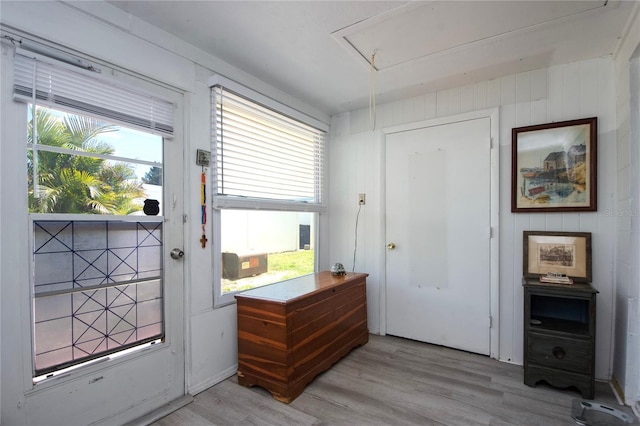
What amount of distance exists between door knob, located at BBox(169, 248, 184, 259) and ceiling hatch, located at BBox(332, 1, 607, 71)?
1808mm

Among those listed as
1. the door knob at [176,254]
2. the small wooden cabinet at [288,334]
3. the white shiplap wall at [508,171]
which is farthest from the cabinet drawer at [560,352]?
the door knob at [176,254]

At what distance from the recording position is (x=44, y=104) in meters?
1.55

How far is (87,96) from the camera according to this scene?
1.71 metres

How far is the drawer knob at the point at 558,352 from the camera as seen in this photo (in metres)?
2.14

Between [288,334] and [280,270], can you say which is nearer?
[288,334]

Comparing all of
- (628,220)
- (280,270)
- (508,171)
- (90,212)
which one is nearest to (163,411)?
(90,212)

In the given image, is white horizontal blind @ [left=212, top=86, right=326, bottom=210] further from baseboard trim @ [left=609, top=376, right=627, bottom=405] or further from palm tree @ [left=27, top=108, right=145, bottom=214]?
baseboard trim @ [left=609, top=376, right=627, bottom=405]

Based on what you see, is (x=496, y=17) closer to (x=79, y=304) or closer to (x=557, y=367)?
(x=557, y=367)

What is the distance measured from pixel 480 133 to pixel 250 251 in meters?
2.33

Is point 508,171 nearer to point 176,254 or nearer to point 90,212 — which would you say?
point 176,254

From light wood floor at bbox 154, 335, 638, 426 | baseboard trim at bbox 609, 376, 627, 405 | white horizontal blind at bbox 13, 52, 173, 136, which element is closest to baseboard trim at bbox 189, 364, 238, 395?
light wood floor at bbox 154, 335, 638, 426

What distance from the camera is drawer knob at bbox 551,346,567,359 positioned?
2139mm

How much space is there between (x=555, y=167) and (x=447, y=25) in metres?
1.46

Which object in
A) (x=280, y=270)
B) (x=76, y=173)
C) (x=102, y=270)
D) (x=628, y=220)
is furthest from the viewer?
(x=280, y=270)
